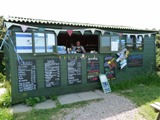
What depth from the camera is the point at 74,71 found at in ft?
20.7

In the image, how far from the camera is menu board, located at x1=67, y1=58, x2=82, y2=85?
6223mm

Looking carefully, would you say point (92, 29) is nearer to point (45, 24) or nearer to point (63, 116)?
point (45, 24)

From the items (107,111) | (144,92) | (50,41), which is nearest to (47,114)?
(107,111)

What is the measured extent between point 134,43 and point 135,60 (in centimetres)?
85

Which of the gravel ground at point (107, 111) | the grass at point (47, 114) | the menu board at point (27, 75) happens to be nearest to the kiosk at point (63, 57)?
the menu board at point (27, 75)

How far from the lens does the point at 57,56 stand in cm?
591

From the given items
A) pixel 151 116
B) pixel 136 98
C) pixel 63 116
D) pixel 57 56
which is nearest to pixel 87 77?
pixel 57 56

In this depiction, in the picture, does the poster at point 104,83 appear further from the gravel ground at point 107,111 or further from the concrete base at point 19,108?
the concrete base at point 19,108

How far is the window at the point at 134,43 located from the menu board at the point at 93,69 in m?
2.09

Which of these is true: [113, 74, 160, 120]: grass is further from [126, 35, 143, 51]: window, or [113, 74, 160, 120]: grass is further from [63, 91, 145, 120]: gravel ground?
[126, 35, 143, 51]: window

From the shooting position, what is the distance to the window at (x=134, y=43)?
26.0 ft

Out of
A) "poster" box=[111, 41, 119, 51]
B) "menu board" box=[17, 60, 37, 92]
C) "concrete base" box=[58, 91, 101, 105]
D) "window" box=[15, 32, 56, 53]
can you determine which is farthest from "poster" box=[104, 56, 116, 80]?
"menu board" box=[17, 60, 37, 92]

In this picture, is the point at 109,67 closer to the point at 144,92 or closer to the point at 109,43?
the point at 109,43

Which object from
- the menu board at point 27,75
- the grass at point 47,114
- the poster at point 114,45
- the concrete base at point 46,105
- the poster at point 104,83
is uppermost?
the poster at point 114,45
